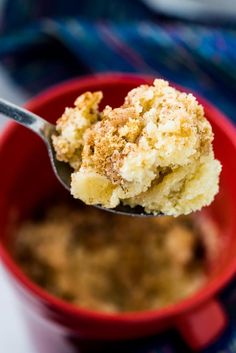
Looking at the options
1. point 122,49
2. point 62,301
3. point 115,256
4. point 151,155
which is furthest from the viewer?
point 122,49

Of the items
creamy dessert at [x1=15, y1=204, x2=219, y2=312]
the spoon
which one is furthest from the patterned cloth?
the spoon

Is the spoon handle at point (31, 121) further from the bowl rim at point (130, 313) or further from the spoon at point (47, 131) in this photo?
the bowl rim at point (130, 313)

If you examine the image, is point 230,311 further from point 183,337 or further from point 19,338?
point 19,338

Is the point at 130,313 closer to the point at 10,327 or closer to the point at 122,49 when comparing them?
the point at 10,327

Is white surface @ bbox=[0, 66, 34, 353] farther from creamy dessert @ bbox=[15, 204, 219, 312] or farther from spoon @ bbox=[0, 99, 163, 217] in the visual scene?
spoon @ bbox=[0, 99, 163, 217]

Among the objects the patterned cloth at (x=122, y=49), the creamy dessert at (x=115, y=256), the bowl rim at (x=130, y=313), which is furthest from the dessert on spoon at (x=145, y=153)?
the patterned cloth at (x=122, y=49)

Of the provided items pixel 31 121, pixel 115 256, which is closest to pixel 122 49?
pixel 115 256

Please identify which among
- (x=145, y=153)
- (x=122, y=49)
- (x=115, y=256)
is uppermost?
(x=145, y=153)
